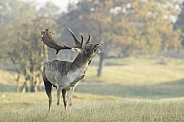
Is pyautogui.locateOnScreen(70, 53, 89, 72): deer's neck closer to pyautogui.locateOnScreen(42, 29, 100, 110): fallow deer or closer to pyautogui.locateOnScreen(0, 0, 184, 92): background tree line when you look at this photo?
pyautogui.locateOnScreen(42, 29, 100, 110): fallow deer

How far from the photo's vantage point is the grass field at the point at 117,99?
1068cm

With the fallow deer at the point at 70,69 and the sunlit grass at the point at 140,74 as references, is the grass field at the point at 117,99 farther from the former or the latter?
the fallow deer at the point at 70,69

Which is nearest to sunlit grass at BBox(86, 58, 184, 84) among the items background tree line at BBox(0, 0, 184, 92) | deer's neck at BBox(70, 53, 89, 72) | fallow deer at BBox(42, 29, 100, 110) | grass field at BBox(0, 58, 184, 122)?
grass field at BBox(0, 58, 184, 122)

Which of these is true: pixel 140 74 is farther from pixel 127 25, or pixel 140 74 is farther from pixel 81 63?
pixel 81 63

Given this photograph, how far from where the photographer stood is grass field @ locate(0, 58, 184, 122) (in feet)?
35.0

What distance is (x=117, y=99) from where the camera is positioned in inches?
1015

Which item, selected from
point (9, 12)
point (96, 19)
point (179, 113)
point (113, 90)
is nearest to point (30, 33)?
point (113, 90)

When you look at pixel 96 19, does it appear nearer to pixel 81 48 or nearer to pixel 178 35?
pixel 178 35

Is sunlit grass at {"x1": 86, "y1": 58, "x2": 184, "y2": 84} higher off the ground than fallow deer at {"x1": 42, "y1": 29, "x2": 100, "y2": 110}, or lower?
lower

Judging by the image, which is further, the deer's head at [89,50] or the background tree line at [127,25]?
the background tree line at [127,25]

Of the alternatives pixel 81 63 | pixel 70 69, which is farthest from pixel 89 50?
pixel 70 69

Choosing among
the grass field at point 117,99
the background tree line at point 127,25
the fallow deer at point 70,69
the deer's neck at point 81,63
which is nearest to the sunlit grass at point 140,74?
the grass field at point 117,99

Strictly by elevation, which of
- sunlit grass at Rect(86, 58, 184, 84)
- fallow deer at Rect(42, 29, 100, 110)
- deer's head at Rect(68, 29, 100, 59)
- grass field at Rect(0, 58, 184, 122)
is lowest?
sunlit grass at Rect(86, 58, 184, 84)

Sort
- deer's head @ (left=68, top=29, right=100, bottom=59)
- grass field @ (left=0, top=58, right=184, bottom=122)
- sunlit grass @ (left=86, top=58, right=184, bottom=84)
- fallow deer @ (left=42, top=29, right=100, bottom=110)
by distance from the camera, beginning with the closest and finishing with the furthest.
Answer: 1. grass field @ (left=0, top=58, right=184, bottom=122)
2. deer's head @ (left=68, top=29, right=100, bottom=59)
3. fallow deer @ (left=42, top=29, right=100, bottom=110)
4. sunlit grass @ (left=86, top=58, right=184, bottom=84)
